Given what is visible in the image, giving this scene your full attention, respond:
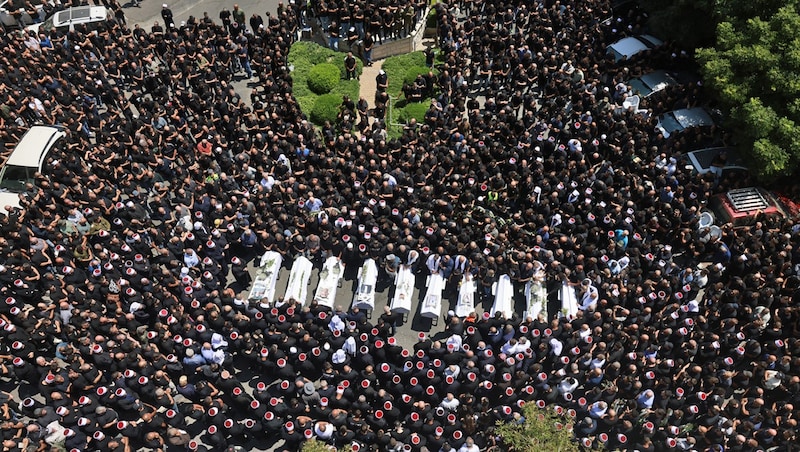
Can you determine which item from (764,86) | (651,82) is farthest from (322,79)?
(764,86)

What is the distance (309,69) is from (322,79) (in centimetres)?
142

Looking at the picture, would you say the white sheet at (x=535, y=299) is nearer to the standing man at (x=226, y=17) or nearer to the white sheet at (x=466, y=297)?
the white sheet at (x=466, y=297)

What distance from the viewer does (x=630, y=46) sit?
930 inches

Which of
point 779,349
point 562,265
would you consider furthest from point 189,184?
point 779,349

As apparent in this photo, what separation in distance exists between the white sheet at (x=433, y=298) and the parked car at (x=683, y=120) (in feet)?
34.6

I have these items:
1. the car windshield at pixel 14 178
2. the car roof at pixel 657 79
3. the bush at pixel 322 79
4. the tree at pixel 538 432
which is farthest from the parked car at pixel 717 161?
the car windshield at pixel 14 178

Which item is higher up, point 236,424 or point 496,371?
point 496,371

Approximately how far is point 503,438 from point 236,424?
6.11 metres

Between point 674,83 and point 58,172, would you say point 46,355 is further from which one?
point 674,83

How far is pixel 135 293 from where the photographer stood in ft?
49.2

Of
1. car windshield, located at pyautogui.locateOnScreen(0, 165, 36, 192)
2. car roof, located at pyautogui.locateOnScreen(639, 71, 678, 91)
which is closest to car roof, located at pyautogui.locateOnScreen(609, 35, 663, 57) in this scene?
car roof, located at pyautogui.locateOnScreen(639, 71, 678, 91)

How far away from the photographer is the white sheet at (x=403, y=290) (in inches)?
Answer: 612

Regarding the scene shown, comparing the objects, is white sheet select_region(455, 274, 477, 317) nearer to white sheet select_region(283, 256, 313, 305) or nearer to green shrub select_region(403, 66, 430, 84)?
white sheet select_region(283, 256, 313, 305)

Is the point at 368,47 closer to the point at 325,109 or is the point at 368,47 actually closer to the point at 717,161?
the point at 325,109
